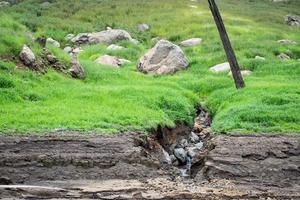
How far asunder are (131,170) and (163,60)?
2017 cm

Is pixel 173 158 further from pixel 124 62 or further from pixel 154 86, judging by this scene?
pixel 124 62

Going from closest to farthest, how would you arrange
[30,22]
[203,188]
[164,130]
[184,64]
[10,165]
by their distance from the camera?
[203,188]
[10,165]
[164,130]
[184,64]
[30,22]

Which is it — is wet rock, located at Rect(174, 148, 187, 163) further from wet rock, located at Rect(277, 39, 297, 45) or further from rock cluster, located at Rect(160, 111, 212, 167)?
wet rock, located at Rect(277, 39, 297, 45)

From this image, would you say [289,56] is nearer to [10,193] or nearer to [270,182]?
[270,182]

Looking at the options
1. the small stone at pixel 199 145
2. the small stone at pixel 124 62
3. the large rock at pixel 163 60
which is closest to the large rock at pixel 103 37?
the small stone at pixel 124 62

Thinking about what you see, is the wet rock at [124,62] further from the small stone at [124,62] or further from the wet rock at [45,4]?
the wet rock at [45,4]

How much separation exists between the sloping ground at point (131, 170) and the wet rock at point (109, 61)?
1851 cm

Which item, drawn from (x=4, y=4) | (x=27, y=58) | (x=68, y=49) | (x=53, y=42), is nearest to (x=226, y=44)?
(x=27, y=58)

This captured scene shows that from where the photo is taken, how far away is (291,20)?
190 feet

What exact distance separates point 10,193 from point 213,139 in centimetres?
892

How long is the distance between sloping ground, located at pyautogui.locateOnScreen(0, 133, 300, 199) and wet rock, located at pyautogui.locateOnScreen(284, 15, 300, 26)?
1594 inches

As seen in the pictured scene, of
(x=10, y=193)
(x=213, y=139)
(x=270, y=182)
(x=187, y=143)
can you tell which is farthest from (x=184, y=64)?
(x=10, y=193)

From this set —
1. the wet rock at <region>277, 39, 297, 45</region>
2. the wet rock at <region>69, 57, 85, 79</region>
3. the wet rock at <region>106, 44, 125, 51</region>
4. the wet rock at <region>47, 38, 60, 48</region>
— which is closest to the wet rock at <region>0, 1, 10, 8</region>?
the wet rock at <region>47, 38, 60, 48</region>

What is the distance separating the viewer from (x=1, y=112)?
20328 mm
